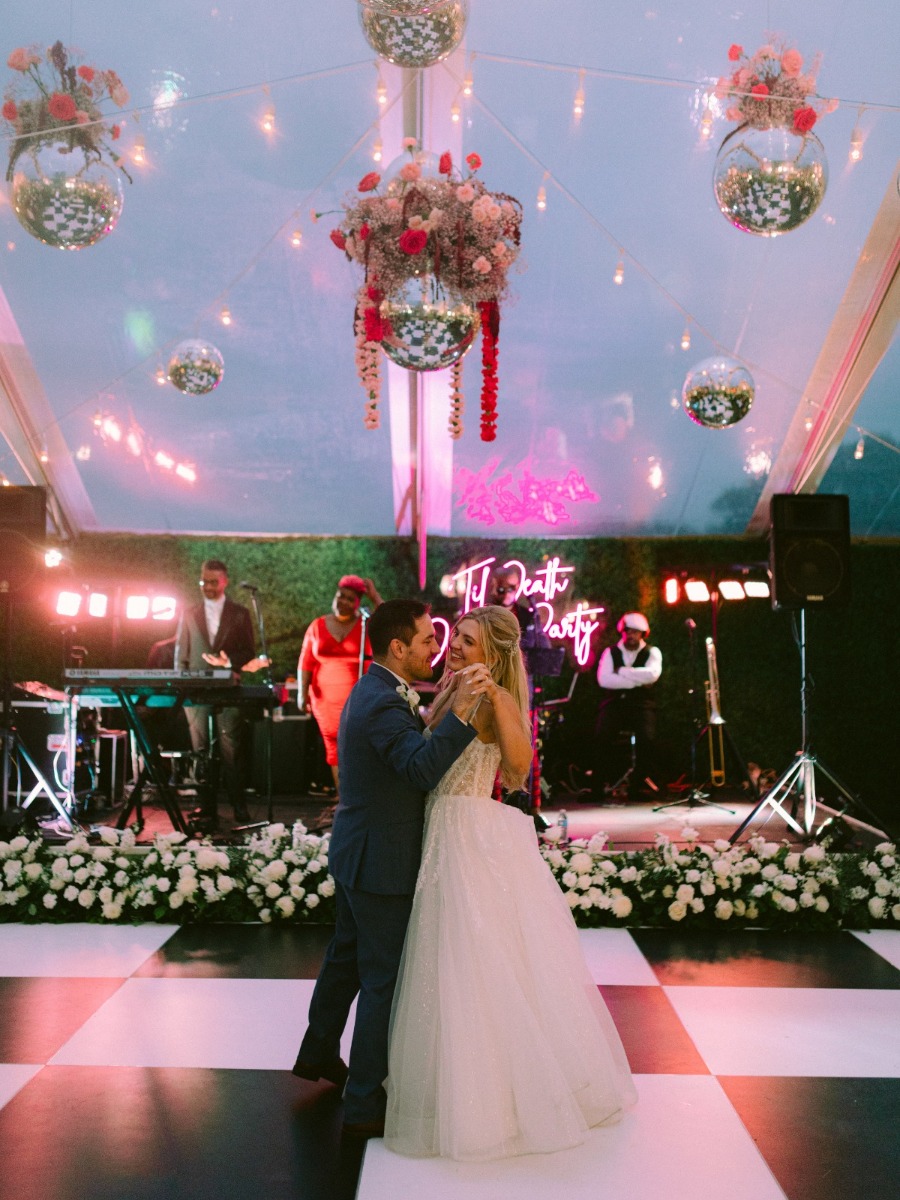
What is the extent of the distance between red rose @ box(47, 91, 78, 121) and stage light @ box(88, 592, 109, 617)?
18.3 ft

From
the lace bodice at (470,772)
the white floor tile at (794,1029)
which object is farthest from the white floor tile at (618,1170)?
the lace bodice at (470,772)

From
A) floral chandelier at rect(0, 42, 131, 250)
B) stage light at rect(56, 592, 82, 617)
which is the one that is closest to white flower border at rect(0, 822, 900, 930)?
floral chandelier at rect(0, 42, 131, 250)

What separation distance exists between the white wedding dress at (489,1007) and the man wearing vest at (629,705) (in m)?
5.92

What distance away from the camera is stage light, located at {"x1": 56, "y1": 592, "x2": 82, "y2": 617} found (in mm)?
8477

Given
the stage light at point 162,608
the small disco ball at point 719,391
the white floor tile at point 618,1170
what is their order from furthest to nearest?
the stage light at point 162,608
the small disco ball at point 719,391
the white floor tile at point 618,1170

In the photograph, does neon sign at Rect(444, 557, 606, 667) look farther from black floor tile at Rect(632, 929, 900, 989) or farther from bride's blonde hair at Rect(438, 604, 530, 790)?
bride's blonde hair at Rect(438, 604, 530, 790)

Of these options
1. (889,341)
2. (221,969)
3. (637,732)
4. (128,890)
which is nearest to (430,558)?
(637,732)

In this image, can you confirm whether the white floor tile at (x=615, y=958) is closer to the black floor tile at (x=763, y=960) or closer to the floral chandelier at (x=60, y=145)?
the black floor tile at (x=763, y=960)

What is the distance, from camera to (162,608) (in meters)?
9.40

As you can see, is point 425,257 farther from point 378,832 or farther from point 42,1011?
point 42,1011

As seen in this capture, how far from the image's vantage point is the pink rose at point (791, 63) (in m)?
4.06

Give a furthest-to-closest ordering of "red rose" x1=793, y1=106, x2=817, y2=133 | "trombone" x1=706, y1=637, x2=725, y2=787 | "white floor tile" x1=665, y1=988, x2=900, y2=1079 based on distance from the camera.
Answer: "trombone" x1=706, y1=637, x2=725, y2=787
"red rose" x1=793, y1=106, x2=817, y2=133
"white floor tile" x1=665, y1=988, x2=900, y2=1079

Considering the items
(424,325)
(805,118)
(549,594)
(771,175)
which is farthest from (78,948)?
(549,594)

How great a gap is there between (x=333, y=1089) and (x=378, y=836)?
2.68 feet
